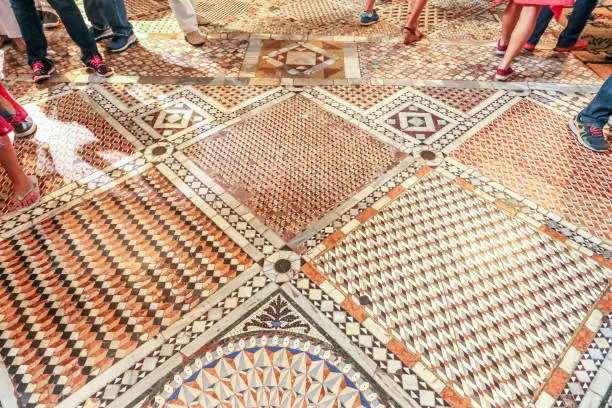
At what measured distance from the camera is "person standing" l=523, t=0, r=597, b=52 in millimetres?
2246

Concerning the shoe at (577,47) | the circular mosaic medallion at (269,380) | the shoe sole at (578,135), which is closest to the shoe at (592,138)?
the shoe sole at (578,135)

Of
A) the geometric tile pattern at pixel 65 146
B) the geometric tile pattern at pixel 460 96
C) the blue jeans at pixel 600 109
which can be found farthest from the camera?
the geometric tile pattern at pixel 460 96

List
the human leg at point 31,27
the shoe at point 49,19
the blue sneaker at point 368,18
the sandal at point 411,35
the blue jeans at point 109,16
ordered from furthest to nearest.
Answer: the blue sneaker at point 368,18 → the shoe at point 49,19 → the sandal at point 411,35 → the blue jeans at point 109,16 → the human leg at point 31,27

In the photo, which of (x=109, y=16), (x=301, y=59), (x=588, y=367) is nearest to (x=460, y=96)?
(x=301, y=59)

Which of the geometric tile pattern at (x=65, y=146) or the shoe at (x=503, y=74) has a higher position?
the shoe at (x=503, y=74)

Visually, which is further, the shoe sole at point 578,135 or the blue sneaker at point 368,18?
the blue sneaker at point 368,18

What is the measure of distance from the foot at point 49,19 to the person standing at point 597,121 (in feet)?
10.0

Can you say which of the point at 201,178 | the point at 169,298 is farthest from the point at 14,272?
the point at 201,178

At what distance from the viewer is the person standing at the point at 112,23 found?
2197 mm

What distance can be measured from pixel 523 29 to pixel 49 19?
285 centimetres

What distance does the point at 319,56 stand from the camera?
2.27 metres

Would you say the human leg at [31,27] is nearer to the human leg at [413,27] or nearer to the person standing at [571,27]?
the human leg at [413,27]

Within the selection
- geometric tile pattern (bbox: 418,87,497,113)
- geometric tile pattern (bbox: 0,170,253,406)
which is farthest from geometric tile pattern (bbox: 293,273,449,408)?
geometric tile pattern (bbox: 418,87,497,113)

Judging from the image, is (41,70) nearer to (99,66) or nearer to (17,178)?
(99,66)
